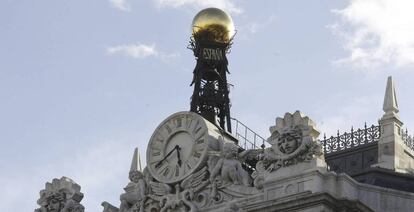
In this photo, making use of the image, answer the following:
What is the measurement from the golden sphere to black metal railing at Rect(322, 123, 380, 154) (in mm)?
9436

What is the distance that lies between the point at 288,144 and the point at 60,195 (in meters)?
13.3

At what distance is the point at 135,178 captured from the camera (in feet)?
172

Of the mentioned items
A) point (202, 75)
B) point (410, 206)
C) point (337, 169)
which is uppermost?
point (202, 75)

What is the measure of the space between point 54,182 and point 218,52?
1212 cm

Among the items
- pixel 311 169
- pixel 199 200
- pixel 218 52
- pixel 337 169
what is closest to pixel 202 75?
pixel 218 52

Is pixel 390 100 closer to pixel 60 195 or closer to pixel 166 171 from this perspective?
pixel 166 171

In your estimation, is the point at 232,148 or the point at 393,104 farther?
the point at 393,104

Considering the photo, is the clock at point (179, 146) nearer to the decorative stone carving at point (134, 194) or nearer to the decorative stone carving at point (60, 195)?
the decorative stone carving at point (134, 194)

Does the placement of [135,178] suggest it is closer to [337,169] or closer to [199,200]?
[199,200]

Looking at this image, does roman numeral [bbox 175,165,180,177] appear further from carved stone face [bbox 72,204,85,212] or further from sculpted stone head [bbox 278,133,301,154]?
carved stone face [bbox 72,204,85,212]

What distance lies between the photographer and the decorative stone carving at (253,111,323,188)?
151ft

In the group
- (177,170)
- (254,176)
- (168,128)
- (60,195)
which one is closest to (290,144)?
(254,176)

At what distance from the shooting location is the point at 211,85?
6450 centimetres

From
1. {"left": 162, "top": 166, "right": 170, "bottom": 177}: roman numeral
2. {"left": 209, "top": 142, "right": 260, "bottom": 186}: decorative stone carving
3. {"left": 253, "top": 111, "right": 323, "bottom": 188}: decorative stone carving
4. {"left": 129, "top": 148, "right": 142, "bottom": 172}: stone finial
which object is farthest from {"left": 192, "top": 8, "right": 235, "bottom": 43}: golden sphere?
{"left": 253, "top": 111, "right": 323, "bottom": 188}: decorative stone carving
